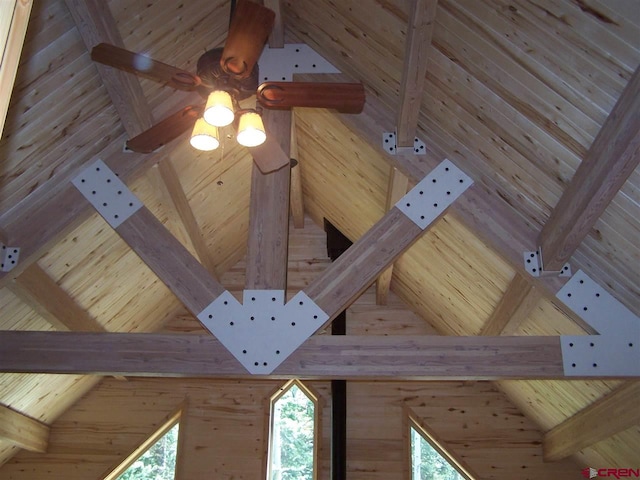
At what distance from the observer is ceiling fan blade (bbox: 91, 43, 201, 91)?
8.28ft

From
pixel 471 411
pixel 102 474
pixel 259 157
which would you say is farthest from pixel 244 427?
pixel 259 157

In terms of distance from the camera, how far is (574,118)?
101 inches

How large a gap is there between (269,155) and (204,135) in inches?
18.2

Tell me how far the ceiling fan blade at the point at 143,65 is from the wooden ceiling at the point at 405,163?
0.42 m

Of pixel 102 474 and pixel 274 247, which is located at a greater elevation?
pixel 274 247

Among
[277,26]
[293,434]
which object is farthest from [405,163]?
[293,434]

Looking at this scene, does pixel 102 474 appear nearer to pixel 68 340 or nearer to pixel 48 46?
pixel 68 340

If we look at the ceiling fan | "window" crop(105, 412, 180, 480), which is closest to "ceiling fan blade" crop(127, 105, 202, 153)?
the ceiling fan

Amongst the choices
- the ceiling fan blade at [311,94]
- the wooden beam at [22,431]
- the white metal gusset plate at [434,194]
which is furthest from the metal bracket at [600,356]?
the wooden beam at [22,431]

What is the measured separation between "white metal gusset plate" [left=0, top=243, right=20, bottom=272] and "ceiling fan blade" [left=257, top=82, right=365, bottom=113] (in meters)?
1.63

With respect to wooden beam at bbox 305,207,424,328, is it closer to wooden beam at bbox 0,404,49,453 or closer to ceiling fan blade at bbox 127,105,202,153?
ceiling fan blade at bbox 127,105,202,153

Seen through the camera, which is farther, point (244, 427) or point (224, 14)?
point (244, 427)

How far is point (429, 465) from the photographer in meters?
5.14

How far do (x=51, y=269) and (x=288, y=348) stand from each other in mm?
1750
